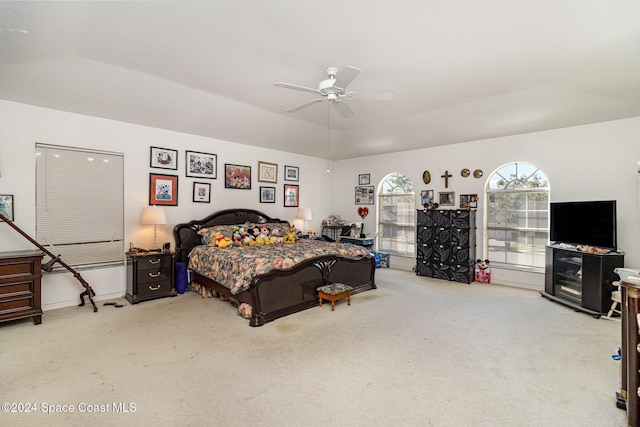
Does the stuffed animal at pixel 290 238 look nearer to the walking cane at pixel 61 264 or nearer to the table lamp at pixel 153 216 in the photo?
the table lamp at pixel 153 216

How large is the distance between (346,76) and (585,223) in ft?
13.5

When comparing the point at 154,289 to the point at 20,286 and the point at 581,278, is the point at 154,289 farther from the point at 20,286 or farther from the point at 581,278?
the point at 581,278

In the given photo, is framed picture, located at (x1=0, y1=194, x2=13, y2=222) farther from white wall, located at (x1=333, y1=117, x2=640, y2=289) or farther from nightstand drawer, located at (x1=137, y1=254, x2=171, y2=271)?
white wall, located at (x1=333, y1=117, x2=640, y2=289)

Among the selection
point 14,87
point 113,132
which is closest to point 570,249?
point 113,132

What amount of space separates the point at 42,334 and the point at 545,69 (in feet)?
20.9

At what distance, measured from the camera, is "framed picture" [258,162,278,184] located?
6.72 metres

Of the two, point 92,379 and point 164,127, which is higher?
point 164,127

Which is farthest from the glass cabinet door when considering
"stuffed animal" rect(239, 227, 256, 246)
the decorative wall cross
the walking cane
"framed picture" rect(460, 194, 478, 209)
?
the walking cane

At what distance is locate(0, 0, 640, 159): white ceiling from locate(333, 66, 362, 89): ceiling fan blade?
31cm

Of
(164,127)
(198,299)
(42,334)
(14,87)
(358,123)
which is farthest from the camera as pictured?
(358,123)

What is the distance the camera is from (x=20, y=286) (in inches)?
139

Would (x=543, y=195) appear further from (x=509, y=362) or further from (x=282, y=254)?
(x=282, y=254)

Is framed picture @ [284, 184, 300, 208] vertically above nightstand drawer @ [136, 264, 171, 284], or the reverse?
framed picture @ [284, 184, 300, 208]

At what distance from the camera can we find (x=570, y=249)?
4.52 meters
